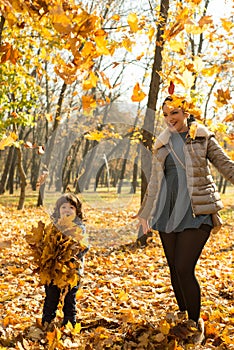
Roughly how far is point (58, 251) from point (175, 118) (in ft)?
4.69

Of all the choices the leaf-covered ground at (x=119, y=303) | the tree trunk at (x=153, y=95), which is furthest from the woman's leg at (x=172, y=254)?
the tree trunk at (x=153, y=95)

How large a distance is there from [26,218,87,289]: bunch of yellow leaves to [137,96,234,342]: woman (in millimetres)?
662

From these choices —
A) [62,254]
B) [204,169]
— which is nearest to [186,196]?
[204,169]

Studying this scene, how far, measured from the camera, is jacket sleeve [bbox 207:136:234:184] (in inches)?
116

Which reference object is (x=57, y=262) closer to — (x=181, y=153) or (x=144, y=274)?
(x=181, y=153)

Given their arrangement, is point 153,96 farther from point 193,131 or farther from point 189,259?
point 189,259

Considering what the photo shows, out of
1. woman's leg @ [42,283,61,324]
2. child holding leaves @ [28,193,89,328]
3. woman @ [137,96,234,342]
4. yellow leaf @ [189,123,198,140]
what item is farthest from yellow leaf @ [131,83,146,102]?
woman's leg @ [42,283,61,324]

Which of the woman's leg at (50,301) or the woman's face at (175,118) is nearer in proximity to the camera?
the woman's face at (175,118)

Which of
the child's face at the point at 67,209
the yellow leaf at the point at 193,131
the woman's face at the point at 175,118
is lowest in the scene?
the child's face at the point at 67,209

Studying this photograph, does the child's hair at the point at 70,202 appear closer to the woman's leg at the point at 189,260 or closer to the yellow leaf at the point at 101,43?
the woman's leg at the point at 189,260

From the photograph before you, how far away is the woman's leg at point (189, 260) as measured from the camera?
294 centimetres

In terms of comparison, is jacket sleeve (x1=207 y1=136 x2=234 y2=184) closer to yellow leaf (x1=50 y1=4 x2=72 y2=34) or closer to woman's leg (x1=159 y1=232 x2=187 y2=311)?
woman's leg (x1=159 y1=232 x2=187 y2=311)

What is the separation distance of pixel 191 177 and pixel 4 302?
97.4 inches

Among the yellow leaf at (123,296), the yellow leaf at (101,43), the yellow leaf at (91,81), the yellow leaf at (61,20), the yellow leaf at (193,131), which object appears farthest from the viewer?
the yellow leaf at (123,296)
